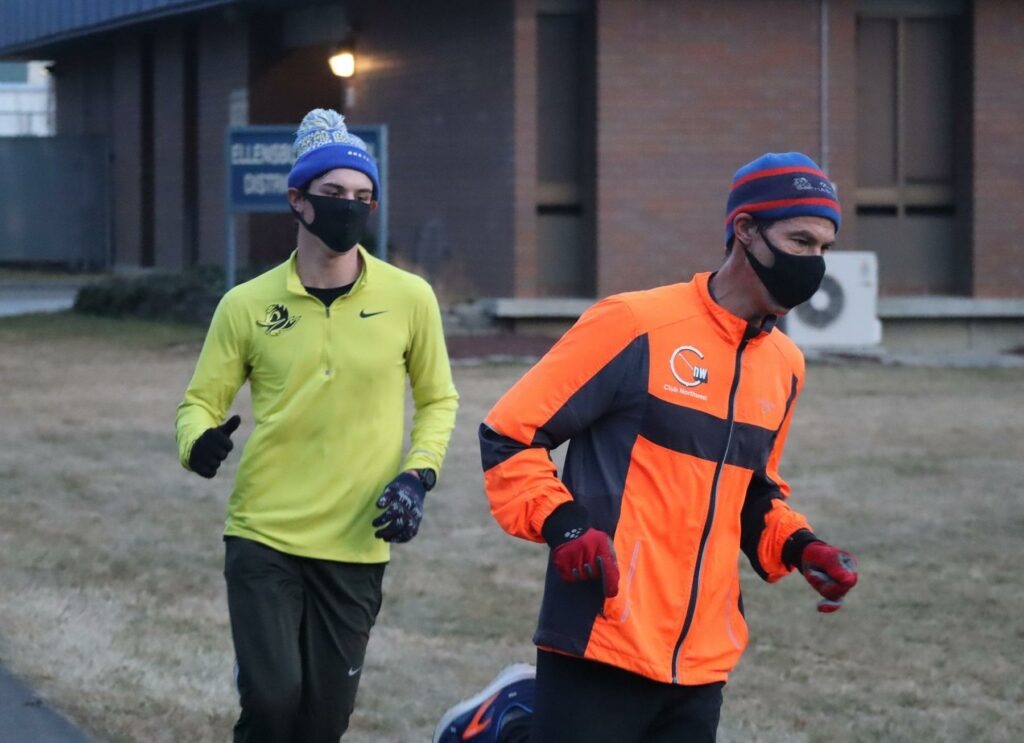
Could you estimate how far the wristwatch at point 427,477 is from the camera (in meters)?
4.89

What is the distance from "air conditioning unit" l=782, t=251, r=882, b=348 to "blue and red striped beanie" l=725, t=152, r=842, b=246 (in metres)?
15.7

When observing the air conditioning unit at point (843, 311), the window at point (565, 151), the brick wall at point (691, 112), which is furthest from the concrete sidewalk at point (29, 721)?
the window at point (565, 151)

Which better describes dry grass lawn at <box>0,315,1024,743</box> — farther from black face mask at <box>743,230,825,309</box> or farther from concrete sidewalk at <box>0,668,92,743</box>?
black face mask at <box>743,230,825,309</box>

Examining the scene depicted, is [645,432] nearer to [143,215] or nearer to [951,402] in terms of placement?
[951,402]

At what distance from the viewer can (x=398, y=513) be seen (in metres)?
4.65

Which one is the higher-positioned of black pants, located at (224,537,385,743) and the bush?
the bush

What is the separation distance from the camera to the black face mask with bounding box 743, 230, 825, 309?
3.81 meters

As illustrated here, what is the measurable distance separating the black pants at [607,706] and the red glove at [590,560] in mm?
311

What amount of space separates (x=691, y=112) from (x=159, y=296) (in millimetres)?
7702

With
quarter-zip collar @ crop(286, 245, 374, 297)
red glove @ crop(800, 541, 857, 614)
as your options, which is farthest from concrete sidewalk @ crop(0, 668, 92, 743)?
red glove @ crop(800, 541, 857, 614)

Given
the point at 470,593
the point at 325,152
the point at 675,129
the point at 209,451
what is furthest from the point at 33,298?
the point at 209,451

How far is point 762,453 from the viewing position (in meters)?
A: 3.95

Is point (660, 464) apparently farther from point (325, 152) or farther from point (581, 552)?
point (325, 152)

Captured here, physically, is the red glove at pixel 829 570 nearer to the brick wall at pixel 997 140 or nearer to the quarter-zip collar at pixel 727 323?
the quarter-zip collar at pixel 727 323
